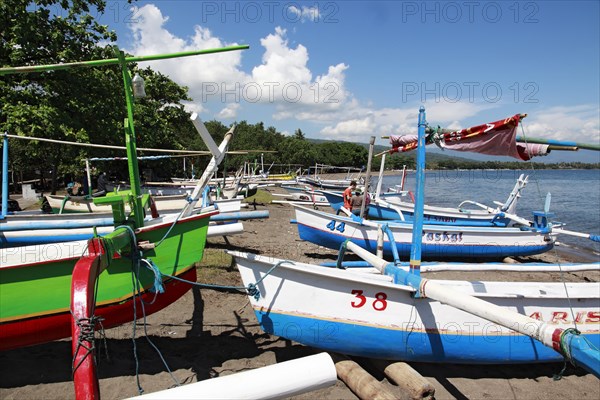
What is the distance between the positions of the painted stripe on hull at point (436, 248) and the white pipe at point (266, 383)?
835 centimetres

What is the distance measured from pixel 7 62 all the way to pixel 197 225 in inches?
435

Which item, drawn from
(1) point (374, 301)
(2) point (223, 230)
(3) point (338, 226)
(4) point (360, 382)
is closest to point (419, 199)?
(1) point (374, 301)

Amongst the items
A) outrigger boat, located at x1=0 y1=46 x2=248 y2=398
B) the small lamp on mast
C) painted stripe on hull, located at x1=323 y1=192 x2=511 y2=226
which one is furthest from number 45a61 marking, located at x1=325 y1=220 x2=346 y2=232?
the small lamp on mast

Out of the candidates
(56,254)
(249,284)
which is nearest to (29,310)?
(56,254)

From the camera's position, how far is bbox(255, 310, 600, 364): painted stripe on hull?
425 centimetres

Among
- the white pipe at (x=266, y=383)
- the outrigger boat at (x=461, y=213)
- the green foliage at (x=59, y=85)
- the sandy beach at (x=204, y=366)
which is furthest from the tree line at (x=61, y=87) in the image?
the white pipe at (x=266, y=383)

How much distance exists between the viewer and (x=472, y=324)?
4.35 meters

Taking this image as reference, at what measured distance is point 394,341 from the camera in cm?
426

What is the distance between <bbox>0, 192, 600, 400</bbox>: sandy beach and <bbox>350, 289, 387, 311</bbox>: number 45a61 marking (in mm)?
845

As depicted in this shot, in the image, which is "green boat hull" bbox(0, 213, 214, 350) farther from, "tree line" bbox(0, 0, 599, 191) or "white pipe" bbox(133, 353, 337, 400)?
"tree line" bbox(0, 0, 599, 191)

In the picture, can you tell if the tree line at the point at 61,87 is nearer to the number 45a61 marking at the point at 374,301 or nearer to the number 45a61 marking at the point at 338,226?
the number 45a61 marking at the point at 338,226

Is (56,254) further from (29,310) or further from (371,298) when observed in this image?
(371,298)

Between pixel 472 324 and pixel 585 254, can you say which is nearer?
pixel 472 324

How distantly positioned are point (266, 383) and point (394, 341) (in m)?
3.43
